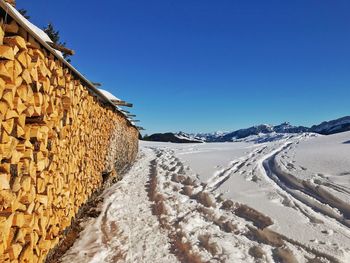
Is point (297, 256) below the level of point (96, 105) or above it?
below

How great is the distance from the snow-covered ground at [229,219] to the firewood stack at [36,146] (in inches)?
32.7

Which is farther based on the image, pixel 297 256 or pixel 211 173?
pixel 211 173

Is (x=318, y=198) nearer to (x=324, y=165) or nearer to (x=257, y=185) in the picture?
(x=257, y=185)

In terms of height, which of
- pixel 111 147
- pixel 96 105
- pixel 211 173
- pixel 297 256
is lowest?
pixel 297 256

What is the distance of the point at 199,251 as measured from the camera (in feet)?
16.3

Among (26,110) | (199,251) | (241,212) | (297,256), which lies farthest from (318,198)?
(26,110)

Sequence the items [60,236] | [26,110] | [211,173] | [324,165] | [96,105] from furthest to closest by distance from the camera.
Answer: [211,173] → [324,165] → [96,105] → [60,236] → [26,110]

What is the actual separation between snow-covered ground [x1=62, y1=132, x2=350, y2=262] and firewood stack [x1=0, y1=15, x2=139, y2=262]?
830 mm

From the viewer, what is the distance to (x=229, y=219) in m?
6.26

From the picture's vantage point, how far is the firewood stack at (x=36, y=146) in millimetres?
3225

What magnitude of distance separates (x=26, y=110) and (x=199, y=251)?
2.97 metres

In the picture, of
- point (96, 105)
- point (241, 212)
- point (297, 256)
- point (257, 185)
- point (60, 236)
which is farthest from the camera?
point (257, 185)

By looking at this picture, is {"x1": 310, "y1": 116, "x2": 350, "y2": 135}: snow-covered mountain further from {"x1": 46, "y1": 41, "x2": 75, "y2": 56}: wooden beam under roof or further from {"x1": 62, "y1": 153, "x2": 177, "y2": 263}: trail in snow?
{"x1": 46, "y1": 41, "x2": 75, "y2": 56}: wooden beam under roof

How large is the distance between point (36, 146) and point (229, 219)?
362 cm
